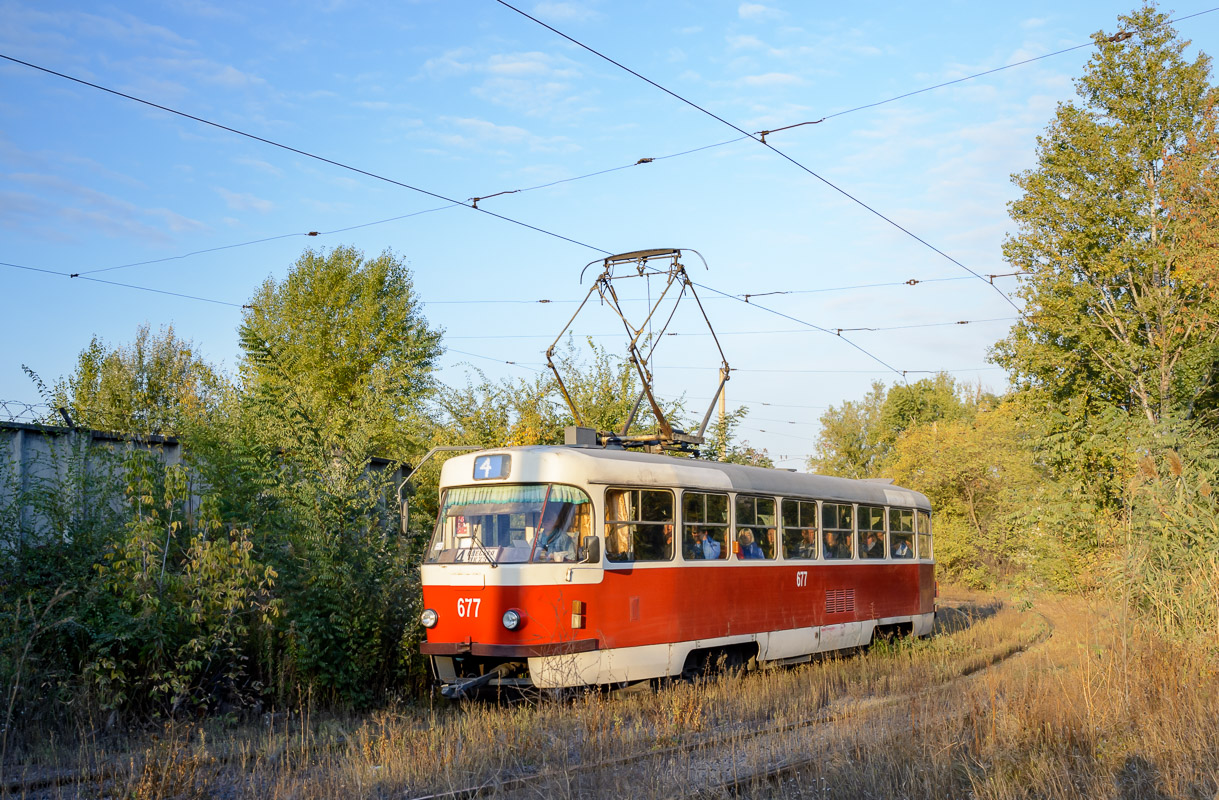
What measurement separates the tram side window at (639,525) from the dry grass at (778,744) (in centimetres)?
144

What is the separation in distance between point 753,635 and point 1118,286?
13.1 meters

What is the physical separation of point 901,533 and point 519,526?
8.56 metres

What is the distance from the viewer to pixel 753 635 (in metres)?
12.8

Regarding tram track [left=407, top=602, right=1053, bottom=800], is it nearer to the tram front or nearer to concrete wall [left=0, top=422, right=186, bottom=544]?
the tram front

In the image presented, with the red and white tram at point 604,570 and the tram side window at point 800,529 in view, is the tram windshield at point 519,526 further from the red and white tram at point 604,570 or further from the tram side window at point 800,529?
the tram side window at point 800,529

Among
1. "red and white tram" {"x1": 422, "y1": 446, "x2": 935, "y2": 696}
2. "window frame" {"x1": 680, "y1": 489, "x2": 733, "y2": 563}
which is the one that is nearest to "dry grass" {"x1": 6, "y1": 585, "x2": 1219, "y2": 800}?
"red and white tram" {"x1": 422, "y1": 446, "x2": 935, "y2": 696}

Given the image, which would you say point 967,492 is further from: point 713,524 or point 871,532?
point 713,524

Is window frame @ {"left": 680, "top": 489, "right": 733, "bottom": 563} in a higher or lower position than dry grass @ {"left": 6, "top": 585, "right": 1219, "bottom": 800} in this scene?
higher

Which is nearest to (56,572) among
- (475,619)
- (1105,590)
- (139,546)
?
(139,546)

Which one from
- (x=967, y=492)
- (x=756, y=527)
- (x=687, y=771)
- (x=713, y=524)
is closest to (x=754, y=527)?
(x=756, y=527)

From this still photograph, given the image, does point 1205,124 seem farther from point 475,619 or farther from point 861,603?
point 475,619

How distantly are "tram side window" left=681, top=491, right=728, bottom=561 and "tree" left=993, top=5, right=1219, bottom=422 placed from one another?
1113 cm

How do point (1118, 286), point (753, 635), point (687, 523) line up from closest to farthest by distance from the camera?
1. point (687, 523)
2. point (753, 635)
3. point (1118, 286)

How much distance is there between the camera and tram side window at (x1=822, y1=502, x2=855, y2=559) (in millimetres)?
14797
